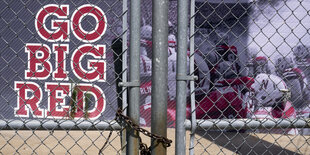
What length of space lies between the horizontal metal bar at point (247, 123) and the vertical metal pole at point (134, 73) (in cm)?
28

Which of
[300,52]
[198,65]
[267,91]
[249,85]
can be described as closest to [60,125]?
[198,65]

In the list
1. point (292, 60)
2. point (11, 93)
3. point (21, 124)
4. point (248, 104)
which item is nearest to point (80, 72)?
point (11, 93)

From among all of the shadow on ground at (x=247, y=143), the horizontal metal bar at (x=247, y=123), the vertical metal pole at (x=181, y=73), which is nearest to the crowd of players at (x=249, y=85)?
the shadow on ground at (x=247, y=143)

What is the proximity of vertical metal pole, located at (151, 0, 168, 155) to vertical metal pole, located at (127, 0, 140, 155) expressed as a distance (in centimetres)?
8

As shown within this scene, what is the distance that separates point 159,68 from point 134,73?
0.42 feet

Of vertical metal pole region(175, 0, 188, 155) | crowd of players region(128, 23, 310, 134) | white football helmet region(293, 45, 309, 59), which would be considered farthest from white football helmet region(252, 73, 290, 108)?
vertical metal pole region(175, 0, 188, 155)

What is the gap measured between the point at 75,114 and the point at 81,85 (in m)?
0.76

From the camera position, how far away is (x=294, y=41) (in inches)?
311

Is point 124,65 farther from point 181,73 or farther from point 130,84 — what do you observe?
point 181,73

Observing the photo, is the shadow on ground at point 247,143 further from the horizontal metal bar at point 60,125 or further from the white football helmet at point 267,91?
the horizontal metal bar at point 60,125

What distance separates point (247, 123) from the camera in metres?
1.97

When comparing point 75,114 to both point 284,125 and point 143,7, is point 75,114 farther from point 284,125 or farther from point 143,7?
point 284,125

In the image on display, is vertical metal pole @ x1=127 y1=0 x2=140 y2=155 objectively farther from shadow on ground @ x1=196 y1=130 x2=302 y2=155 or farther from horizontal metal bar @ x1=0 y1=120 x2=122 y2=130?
shadow on ground @ x1=196 y1=130 x2=302 y2=155

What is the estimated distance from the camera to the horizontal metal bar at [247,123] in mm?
1929
